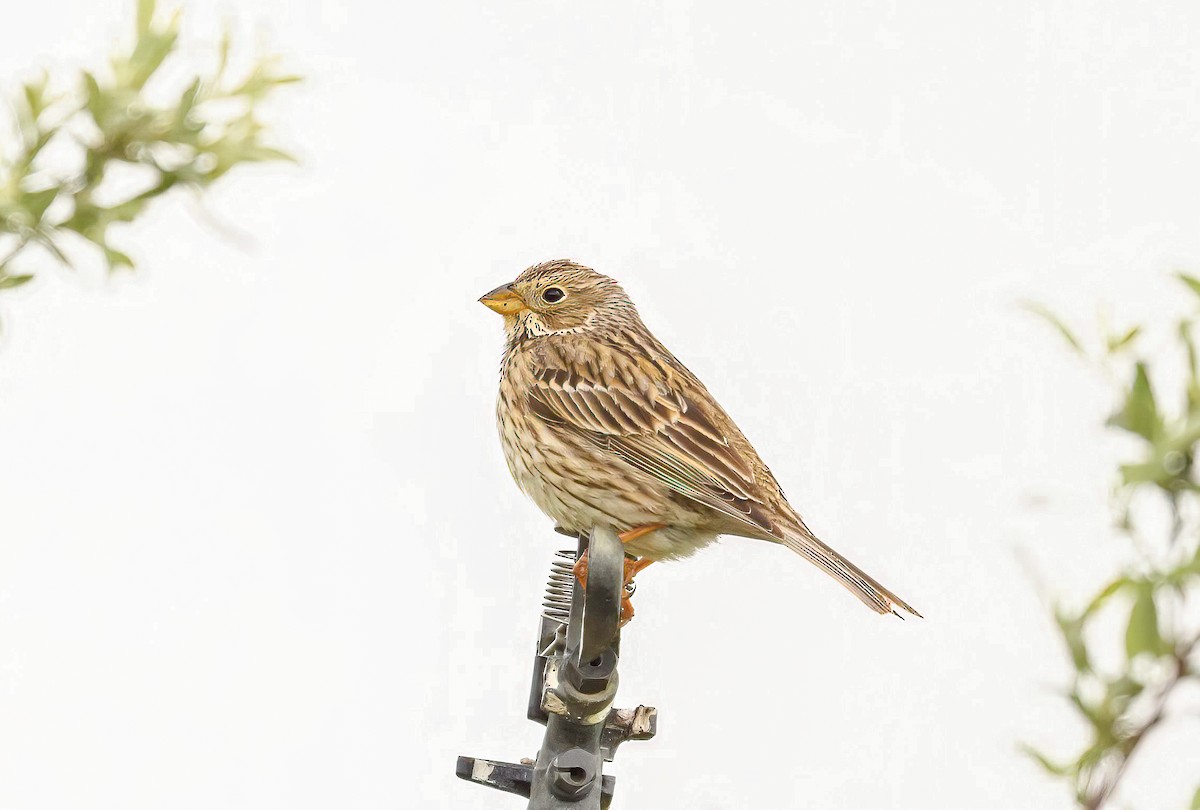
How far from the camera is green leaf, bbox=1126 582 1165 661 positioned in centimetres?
119

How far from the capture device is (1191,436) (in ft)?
3.89

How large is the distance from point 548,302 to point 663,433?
1.19m

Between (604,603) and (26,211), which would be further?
(604,603)

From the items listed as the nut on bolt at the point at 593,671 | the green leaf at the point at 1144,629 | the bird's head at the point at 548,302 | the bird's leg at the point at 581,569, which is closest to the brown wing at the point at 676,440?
the bird's head at the point at 548,302

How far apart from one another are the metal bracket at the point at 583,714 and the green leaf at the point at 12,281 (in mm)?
2309

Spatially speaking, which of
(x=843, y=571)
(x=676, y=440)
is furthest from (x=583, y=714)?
(x=676, y=440)

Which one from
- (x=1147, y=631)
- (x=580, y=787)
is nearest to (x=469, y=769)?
(x=580, y=787)

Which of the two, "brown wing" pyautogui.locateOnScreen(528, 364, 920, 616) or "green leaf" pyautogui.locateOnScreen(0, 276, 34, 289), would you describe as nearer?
"green leaf" pyautogui.locateOnScreen(0, 276, 34, 289)

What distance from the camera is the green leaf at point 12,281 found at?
1.42 metres

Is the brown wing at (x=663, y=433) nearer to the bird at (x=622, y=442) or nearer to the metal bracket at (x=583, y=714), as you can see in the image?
the bird at (x=622, y=442)

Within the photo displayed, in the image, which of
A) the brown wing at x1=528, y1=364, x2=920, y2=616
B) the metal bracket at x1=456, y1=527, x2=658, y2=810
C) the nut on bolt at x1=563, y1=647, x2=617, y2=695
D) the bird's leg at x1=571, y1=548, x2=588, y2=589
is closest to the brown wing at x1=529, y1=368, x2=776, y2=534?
the brown wing at x1=528, y1=364, x2=920, y2=616

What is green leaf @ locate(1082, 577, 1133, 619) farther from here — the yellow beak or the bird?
the yellow beak

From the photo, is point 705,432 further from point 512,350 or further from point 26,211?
point 26,211

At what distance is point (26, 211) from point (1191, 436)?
1.10 metres
